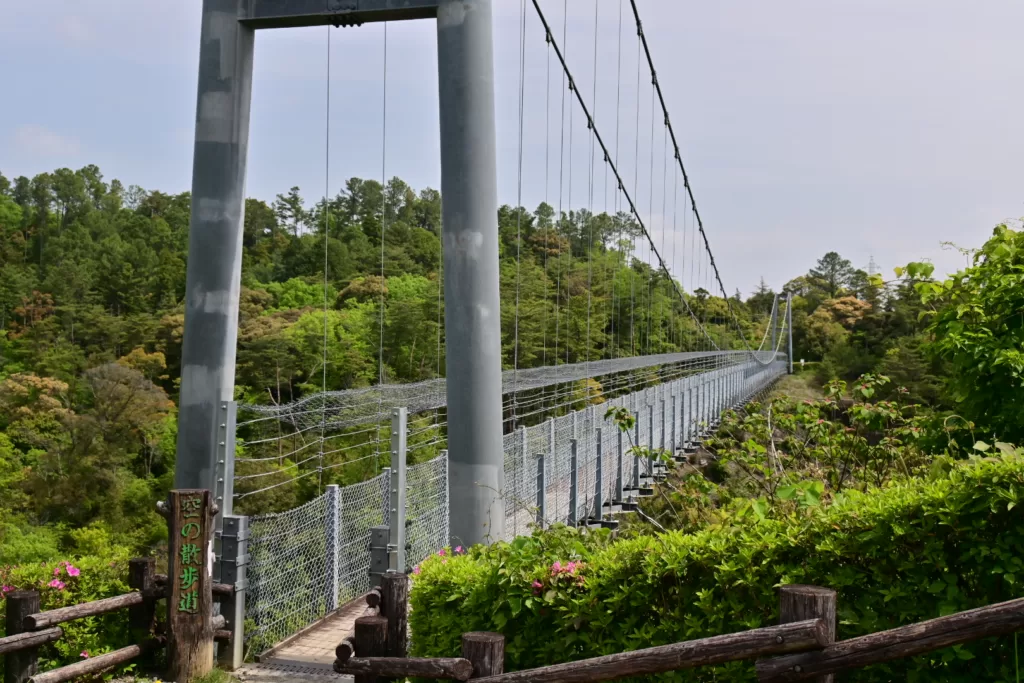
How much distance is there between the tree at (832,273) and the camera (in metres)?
75.4

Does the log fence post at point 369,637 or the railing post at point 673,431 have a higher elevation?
the railing post at point 673,431

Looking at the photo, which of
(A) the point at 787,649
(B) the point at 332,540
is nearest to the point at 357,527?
(B) the point at 332,540

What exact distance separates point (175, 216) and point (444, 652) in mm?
42553

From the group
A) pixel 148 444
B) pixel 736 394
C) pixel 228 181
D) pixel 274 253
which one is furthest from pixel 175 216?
pixel 228 181

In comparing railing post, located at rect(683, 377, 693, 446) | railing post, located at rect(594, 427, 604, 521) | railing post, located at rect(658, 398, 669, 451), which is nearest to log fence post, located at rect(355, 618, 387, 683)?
railing post, located at rect(594, 427, 604, 521)

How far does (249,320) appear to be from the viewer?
28750mm

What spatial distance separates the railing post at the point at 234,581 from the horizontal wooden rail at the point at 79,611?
41 centimetres

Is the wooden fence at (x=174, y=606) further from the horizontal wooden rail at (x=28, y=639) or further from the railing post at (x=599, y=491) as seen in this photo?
the railing post at (x=599, y=491)

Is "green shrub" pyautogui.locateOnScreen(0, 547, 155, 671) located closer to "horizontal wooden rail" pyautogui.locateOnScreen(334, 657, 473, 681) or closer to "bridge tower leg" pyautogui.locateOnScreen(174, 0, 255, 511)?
"bridge tower leg" pyautogui.locateOnScreen(174, 0, 255, 511)

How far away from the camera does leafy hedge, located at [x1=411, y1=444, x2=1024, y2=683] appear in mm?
2385

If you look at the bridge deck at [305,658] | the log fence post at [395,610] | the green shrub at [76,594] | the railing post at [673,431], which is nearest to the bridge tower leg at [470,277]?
the bridge deck at [305,658]

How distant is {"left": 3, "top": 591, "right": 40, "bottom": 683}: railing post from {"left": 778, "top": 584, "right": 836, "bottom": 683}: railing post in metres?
3.22

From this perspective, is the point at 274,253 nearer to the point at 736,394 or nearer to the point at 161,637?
the point at 736,394

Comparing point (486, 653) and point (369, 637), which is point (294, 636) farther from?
point (486, 653)
